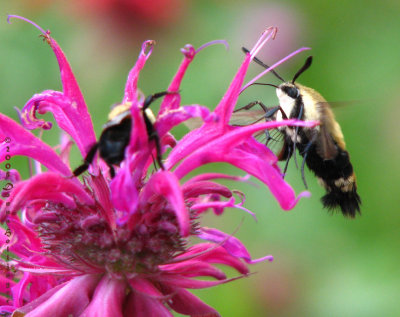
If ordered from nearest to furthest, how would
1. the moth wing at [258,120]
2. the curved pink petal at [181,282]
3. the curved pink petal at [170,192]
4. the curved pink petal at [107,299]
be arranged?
the curved pink petal at [170,192] → the curved pink petal at [107,299] → the curved pink petal at [181,282] → the moth wing at [258,120]

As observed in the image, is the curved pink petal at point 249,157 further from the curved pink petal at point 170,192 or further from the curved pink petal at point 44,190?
the curved pink petal at point 44,190

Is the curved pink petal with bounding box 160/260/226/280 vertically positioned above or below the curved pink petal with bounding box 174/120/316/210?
below

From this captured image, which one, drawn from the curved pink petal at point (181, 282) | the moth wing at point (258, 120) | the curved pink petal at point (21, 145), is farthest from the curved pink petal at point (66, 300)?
the moth wing at point (258, 120)

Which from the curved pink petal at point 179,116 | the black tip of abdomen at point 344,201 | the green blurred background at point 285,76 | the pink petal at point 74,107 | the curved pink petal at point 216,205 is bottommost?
the green blurred background at point 285,76

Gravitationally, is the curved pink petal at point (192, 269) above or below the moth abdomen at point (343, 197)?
below

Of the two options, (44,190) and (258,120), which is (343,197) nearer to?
(258,120)

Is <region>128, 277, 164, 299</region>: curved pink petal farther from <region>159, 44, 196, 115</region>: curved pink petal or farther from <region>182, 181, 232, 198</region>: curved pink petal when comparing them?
<region>159, 44, 196, 115</region>: curved pink petal

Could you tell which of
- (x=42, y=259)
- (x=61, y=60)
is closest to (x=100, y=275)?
(x=42, y=259)

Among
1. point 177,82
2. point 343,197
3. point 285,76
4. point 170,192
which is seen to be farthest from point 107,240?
point 285,76

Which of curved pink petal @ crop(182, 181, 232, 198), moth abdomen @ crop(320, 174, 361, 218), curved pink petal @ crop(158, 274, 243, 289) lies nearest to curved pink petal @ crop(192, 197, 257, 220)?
curved pink petal @ crop(182, 181, 232, 198)
